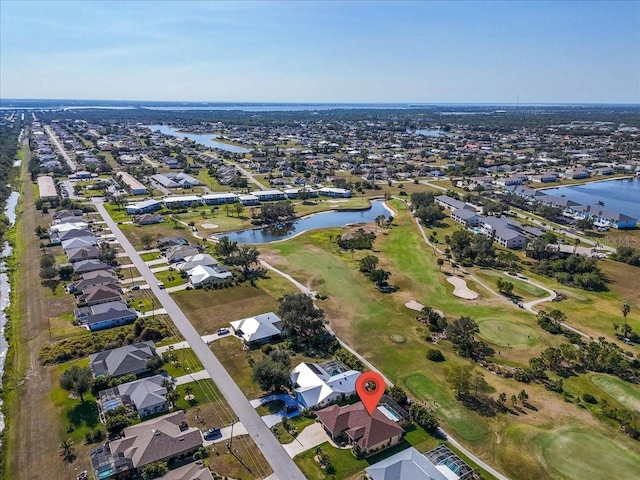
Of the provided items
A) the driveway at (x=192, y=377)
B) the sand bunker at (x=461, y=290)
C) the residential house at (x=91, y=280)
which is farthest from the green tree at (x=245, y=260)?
the sand bunker at (x=461, y=290)

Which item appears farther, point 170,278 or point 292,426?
point 170,278

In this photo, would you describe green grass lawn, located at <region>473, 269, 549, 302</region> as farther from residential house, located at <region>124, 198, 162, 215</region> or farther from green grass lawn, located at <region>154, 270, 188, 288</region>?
residential house, located at <region>124, 198, 162, 215</region>

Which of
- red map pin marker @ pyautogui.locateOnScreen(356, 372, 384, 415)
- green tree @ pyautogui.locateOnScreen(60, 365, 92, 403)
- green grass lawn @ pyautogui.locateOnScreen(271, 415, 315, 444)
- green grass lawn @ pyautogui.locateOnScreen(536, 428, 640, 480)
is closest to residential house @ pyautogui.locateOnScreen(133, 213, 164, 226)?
green tree @ pyautogui.locateOnScreen(60, 365, 92, 403)

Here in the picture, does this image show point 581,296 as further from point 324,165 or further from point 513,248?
point 324,165

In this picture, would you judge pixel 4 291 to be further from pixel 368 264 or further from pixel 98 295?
pixel 368 264

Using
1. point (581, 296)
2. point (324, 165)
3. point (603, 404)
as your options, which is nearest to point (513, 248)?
point (581, 296)

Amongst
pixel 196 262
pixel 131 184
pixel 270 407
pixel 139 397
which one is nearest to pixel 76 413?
pixel 139 397
